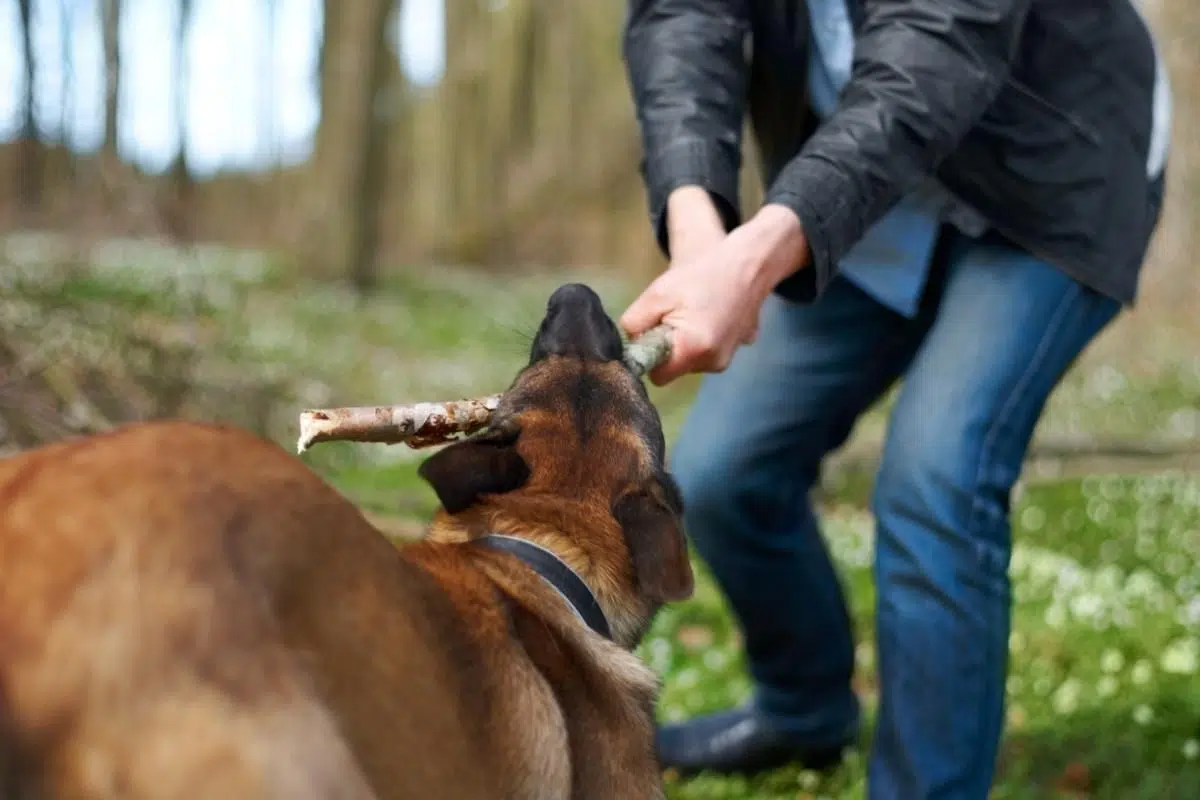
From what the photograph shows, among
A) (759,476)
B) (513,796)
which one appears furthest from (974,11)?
(513,796)

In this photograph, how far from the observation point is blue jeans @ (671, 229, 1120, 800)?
316 cm

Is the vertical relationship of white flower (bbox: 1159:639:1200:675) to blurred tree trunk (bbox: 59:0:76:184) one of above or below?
below

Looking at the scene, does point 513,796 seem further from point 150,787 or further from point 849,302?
point 849,302

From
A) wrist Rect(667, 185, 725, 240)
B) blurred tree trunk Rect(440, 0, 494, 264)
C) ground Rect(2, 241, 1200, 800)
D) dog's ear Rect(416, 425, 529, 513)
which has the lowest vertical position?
blurred tree trunk Rect(440, 0, 494, 264)

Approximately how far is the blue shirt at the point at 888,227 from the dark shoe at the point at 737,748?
1530 mm

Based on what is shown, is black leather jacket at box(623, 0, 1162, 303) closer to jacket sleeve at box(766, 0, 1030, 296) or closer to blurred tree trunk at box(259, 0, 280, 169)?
jacket sleeve at box(766, 0, 1030, 296)

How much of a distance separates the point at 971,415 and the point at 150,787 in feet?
7.05

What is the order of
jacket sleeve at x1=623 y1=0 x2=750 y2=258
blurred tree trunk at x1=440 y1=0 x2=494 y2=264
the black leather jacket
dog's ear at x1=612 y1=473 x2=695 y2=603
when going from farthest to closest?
blurred tree trunk at x1=440 y1=0 x2=494 y2=264
jacket sleeve at x1=623 y1=0 x2=750 y2=258
the black leather jacket
dog's ear at x1=612 y1=473 x2=695 y2=603

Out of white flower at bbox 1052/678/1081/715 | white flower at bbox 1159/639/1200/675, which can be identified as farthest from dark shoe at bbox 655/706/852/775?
white flower at bbox 1159/639/1200/675

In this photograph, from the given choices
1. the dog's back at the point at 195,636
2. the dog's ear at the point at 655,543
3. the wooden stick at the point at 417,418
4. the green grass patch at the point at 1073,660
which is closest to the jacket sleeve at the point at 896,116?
the wooden stick at the point at 417,418

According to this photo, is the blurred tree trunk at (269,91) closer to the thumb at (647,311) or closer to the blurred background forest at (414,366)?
the blurred background forest at (414,366)

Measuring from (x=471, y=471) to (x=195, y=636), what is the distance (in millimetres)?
1048

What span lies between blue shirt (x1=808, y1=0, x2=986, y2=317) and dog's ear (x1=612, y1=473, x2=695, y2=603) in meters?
1.12

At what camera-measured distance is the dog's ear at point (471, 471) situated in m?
2.76
